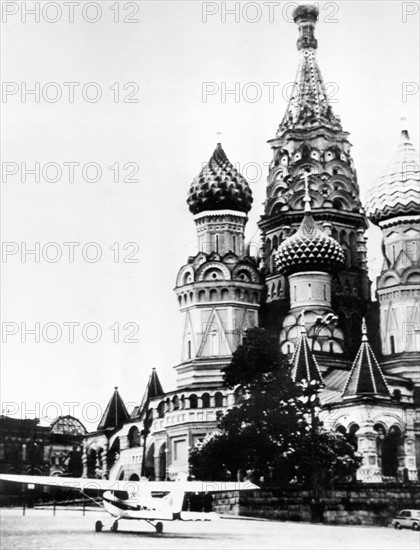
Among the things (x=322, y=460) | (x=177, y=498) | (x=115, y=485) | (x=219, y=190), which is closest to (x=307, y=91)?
(x=219, y=190)

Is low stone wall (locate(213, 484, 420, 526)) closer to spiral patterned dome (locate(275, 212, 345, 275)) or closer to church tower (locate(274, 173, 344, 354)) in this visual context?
church tower (locate(274, 173, 344, 354))

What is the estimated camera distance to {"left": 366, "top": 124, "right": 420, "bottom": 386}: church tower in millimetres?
47531

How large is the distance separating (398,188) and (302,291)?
657 centimetres

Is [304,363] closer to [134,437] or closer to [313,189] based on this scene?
[134,437]

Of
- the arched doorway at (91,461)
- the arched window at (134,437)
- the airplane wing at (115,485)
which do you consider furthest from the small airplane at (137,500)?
the arched doorway at (91,461)

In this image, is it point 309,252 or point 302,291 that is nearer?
point 309,252

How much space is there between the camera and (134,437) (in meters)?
51.2

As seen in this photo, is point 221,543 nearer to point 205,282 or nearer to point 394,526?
point 394,526

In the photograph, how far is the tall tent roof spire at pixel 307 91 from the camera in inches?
2154

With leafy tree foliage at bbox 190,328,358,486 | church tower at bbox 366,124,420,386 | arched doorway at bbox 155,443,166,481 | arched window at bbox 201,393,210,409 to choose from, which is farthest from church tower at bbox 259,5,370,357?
leafy tree foliage at bbox 190,328,358,486

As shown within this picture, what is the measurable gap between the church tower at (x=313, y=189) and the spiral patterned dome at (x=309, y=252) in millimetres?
1482

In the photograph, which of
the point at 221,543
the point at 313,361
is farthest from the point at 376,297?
the point at 221,543

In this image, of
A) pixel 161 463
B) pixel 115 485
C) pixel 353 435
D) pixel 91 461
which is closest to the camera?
pixel 115 485

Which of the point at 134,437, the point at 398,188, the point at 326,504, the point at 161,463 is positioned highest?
the point at 398,188
